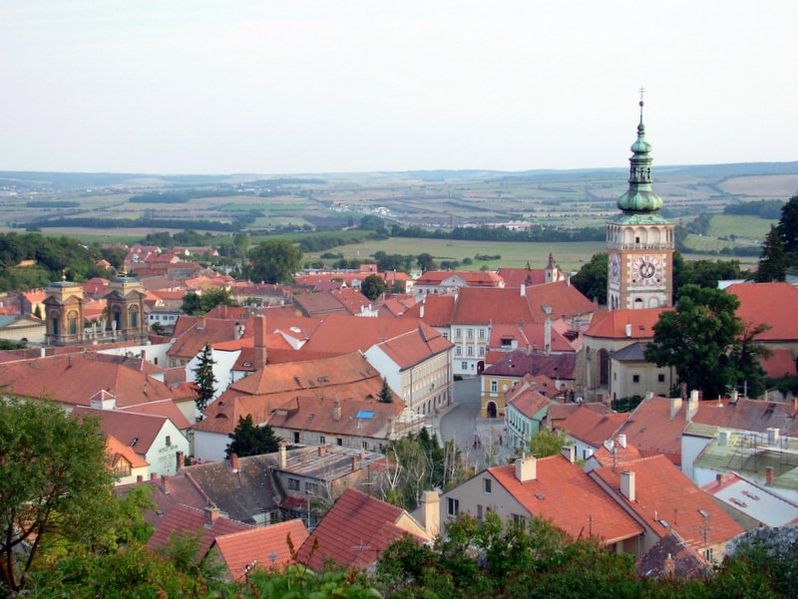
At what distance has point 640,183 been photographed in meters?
68.6

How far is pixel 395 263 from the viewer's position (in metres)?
160

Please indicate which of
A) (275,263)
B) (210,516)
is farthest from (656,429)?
(275,263)

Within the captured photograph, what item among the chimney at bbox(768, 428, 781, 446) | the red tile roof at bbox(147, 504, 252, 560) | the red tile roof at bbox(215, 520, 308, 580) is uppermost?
the red tile roof at bbox(215, 520, 308, 580)

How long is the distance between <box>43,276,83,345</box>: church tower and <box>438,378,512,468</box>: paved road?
24.2m

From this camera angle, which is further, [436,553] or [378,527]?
[378,527]

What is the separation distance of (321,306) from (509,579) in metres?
74.3

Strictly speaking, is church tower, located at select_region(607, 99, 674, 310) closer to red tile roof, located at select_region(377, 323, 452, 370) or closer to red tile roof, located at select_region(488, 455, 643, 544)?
red tile roof, located at select_region(377, 323, 452, 370)

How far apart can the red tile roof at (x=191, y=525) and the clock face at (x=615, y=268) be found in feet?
138

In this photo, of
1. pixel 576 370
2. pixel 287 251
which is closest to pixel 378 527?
pixel 576 370

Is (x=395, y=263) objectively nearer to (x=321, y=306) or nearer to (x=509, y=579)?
(x=321, y=306)

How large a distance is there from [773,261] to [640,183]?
8316 millimetres

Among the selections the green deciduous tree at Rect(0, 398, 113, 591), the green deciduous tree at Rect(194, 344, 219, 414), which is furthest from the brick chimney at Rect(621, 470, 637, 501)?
the green deciduous tree at Rect(194, 344, 219, 414)

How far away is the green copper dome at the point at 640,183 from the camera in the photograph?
6756 cm

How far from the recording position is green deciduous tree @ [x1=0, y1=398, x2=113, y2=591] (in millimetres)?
21531
